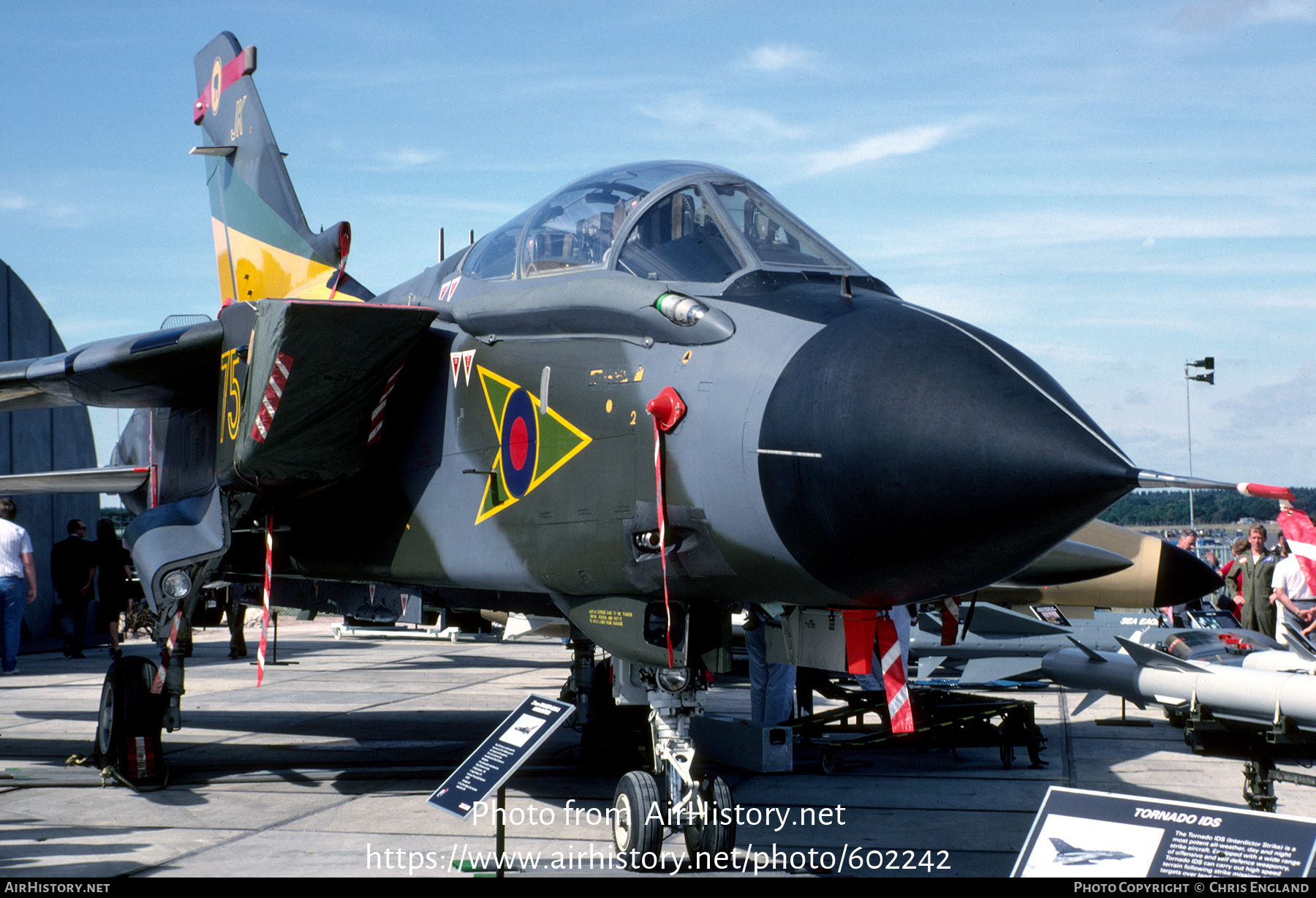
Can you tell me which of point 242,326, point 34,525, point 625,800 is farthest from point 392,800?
point 34,525

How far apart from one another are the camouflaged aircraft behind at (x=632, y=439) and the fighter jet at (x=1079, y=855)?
94 centimetres

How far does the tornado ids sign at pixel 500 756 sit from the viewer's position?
520 centimetres

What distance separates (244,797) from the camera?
25.7 feet

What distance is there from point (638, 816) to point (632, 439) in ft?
5.74

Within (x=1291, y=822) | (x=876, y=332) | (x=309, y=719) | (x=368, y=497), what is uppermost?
(x=876, y=332)

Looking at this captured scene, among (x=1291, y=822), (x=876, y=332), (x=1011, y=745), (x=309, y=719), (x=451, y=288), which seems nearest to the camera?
(x=1291, y=822)

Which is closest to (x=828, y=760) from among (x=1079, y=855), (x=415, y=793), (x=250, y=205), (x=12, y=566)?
(x=415, y=793)

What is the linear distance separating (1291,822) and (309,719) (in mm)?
10624

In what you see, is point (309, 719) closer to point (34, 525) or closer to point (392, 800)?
point (392, 800)

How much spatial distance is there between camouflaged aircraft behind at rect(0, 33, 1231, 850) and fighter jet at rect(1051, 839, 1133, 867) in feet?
3.09

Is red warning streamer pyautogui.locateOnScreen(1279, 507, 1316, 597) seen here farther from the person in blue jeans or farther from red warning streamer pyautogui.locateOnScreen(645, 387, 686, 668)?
the person in blue jeans

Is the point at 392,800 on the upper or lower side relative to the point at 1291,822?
lower

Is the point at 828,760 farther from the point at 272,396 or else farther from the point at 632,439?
the point at 272,396

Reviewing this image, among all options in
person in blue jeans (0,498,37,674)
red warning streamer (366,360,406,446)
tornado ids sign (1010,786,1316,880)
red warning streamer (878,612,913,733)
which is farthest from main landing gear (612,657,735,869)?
person in blue jeans (0,498,37,674)
